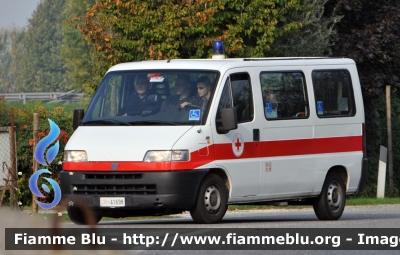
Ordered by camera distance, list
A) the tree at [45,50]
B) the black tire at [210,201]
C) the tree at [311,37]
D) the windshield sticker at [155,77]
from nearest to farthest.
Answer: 1. the black tire at [210,201]
2. the windshield sticker at [155,77]
3. the tree at [311,37]
4. the tree at [45,50]

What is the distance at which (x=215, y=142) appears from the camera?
1401cm

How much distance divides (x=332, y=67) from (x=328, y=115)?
0.83m

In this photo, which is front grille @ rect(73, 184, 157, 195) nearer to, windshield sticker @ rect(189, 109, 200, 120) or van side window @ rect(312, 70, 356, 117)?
windshield sticker @ rect(189, 109, 200, 120)

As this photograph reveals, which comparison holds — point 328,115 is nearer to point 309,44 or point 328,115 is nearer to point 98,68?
point 98,68

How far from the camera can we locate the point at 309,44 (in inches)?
1090

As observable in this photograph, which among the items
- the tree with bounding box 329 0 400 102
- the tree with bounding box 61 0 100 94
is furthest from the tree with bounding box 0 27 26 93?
the tree with bounding box 329 0 400 102

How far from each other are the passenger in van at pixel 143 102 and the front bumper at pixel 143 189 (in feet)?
3.43

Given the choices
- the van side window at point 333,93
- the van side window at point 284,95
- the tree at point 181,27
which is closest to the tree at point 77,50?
the tree at point 181,27

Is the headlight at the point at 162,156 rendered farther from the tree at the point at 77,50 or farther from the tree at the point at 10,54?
the tree at the point at 10,54

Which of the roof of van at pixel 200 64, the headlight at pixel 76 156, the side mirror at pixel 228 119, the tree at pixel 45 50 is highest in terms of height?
the tree at pixel 45 50

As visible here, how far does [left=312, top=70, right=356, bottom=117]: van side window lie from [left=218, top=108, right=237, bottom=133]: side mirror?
239cm

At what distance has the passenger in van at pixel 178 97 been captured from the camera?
1412cm

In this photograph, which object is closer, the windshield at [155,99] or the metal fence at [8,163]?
the windshield at [155,99]

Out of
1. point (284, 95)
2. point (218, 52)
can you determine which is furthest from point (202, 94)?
point (218, 52)
